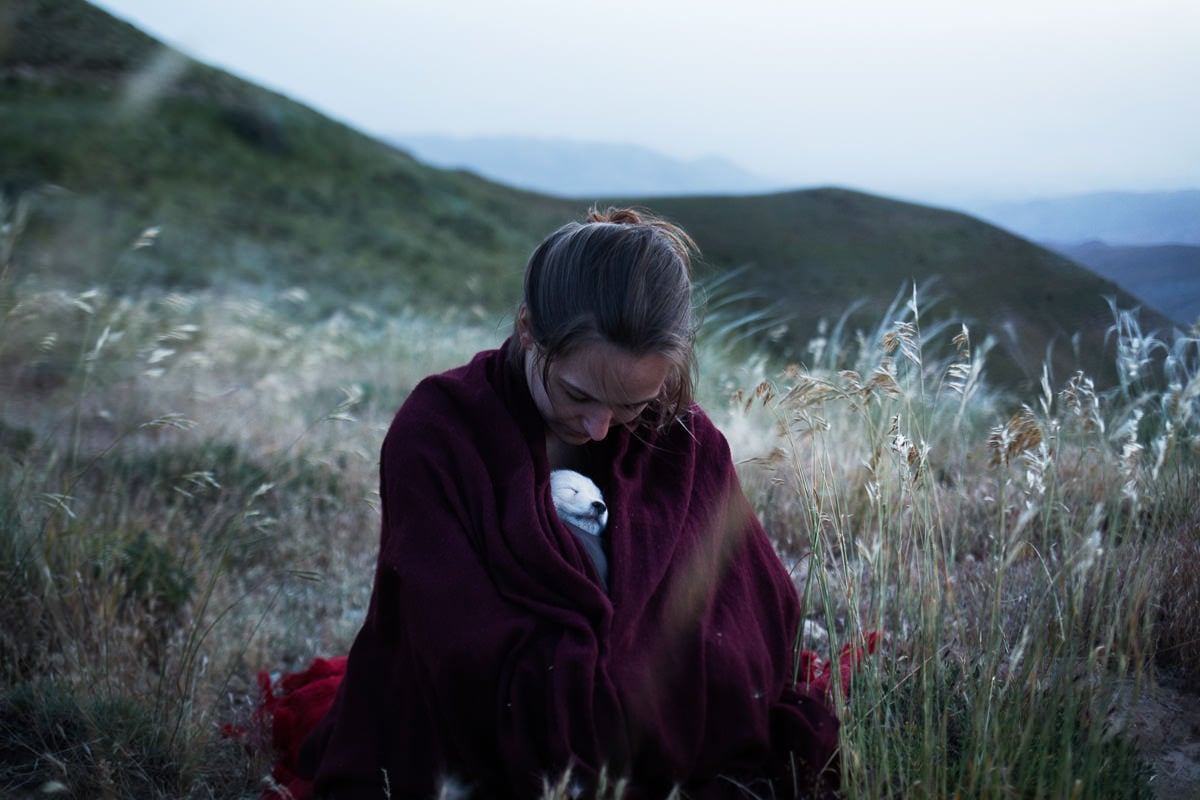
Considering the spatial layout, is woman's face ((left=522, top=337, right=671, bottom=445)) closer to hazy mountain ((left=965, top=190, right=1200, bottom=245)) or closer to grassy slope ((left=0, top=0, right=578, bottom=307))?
hazy mountain ((left=965, top=190, right=1200, bottom=245))

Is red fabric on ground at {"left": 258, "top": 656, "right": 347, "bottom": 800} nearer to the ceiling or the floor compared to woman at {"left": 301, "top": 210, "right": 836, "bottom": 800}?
nearer to the floor

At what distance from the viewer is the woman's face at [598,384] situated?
1931 mm

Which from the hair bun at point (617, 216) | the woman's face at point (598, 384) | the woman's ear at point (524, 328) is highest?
the hair bun at point (617, 216)

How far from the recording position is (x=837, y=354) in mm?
4715

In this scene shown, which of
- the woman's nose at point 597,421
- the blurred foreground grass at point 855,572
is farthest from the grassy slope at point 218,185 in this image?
the woman's nose at point 597,421

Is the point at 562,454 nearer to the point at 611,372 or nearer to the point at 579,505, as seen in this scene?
the point at 579,505

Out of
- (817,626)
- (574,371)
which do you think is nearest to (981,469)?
(817,626)

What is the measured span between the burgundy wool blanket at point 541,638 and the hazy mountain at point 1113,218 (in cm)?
213

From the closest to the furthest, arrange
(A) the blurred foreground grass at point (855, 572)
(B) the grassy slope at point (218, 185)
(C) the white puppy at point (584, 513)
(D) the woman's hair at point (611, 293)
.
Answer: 1. (A) the blurred foreground grass at point (855, 572)
2. (D) the woman's hair at point (611, 293)
3. (C) the white puppy at point (584, 513)
4. (B) the grassy slope at point (218, 185)

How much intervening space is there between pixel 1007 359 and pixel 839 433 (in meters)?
0.80

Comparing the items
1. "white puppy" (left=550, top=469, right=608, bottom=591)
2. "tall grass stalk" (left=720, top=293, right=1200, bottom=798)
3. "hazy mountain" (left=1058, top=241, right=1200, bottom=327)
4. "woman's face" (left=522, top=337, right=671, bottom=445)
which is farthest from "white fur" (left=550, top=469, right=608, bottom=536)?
"hazy mountain" (left=1058, top=241, right=1200, bottom=327)

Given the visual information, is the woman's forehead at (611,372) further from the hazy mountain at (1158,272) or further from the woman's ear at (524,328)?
the hazy mountain at (1158,272)

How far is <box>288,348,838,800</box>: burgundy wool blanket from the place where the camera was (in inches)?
73.2

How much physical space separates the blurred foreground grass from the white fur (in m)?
0.41
